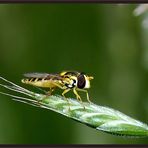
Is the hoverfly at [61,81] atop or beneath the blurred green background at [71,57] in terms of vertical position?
beneath

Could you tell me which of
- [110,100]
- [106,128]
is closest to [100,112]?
[106,128]

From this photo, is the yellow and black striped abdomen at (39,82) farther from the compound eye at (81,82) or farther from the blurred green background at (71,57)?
the blurred green background at (71,57)

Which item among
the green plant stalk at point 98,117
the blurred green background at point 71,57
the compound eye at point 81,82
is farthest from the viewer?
the blurred green background at point 71,57

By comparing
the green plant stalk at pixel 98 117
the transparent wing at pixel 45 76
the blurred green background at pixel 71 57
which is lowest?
the green plant stalk at pixel 98 117

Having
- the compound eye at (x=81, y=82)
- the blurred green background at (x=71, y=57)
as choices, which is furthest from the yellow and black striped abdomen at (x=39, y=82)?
the blurred green background at (x=71, y=57)

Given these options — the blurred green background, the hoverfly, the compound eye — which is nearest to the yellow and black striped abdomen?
the hoverfly

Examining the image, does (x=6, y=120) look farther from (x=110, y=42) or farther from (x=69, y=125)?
(x=110, y=42)

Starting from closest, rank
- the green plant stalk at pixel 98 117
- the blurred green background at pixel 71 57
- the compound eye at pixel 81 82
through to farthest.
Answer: the green plant stalk at pixel 98 117 < the compound eye at pixel 81 82 < the blurred green background at pixel 71 57
